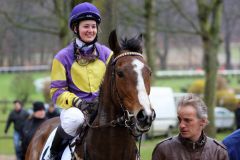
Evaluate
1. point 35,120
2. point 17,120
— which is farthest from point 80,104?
point 17,120

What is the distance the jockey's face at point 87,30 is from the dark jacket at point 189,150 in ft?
6.13

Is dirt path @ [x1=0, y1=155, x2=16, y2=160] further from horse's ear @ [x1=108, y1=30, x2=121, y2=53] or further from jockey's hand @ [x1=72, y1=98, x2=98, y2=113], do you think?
horse's ear @ [x1=108, y1=30, x2=121, y2=53]

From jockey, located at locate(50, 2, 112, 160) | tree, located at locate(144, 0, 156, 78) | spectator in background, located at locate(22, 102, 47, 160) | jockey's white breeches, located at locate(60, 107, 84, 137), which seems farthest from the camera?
Result: tree, located at locate(144, 0, 156, 78)

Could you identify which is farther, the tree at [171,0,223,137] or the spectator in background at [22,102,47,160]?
the tree at [171,0,223,137]

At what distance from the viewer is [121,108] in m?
5.26

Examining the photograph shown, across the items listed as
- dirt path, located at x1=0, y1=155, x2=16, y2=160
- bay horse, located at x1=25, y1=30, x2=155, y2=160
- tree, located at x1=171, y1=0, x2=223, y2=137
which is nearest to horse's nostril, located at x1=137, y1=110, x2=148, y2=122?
bay horse, located at x1=25, y1=30, x2=155, y2=160

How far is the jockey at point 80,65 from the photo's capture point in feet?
19.8

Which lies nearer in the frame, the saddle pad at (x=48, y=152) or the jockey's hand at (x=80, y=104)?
the jockey's hand at (x=80, y=104)

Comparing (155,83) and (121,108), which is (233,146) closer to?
(121,108)

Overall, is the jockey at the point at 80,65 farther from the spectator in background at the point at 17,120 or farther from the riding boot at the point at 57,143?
the spectator in background at the point at 17,120

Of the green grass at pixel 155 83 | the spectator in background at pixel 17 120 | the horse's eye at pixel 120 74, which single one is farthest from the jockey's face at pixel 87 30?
the spectator in background at pixel 17 120

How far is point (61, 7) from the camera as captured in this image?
79.1 feet

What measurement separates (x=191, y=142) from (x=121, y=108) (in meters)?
0.99

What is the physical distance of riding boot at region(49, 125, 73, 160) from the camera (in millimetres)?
6157
